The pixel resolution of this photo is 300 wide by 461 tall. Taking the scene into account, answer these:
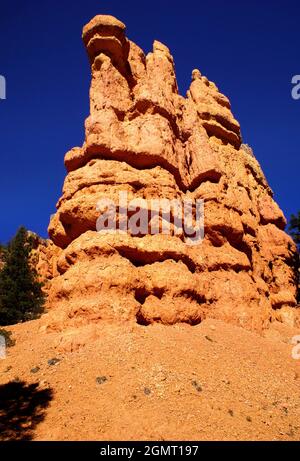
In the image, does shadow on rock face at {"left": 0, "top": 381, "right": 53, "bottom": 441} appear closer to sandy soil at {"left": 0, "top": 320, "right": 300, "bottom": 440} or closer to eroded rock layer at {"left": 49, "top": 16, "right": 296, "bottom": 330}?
sandy soil at {"left": 0, "top": 320, "right": 300, "bottom": 440}

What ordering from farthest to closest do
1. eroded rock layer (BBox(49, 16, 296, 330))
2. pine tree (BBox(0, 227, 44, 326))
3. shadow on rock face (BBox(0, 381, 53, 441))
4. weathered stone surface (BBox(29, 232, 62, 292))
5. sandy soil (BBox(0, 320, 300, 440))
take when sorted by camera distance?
1. weathered stone surface (BBox(29, 232, 62, 292))
2. pine tree (BBox(0, 227, 44, 326))
3. eroded rock layer (BBox(49, 16, 296, 330))
4. sandy soil (BBox(0, 320, 300, 440))
5. shadow on rock face (BBox(0, 381, 53, 441))

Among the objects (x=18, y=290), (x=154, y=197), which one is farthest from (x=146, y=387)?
(x=18, y=290)

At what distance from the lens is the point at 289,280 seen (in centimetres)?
2644

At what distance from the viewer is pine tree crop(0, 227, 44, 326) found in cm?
3083

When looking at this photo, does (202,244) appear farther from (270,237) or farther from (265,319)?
(270,237)

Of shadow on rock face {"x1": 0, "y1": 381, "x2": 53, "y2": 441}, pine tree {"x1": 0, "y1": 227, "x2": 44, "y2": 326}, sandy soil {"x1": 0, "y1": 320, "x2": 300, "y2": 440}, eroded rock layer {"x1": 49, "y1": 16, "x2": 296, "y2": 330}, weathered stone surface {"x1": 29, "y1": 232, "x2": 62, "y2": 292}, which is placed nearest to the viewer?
shadow on rock face {"x1": 0, "y1": 381, "x2": 53, "y2": 441}

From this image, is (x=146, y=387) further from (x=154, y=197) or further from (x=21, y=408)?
(x=154, y=197)

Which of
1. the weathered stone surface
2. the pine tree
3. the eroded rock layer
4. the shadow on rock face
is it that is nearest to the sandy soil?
the shadow on rock face

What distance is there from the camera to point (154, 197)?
726 inches

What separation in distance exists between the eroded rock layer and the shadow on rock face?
361cm

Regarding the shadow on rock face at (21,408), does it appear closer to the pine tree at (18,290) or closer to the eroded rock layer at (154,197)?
the eroded rock layer at (154,197)

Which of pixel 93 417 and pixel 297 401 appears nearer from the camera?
pixel 93 417
